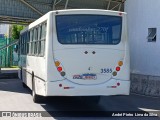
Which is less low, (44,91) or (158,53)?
(158,53)

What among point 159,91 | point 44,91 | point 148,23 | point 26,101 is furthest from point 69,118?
point 148,23

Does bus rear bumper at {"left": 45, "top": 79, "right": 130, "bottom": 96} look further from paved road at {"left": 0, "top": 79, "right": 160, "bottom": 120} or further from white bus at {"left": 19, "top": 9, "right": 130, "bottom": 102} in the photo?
paved road at {"left": 0, "top": 79, "right": 160, "bottom": 120}

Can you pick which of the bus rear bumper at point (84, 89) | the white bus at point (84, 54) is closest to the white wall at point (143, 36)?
the white bus at point (84, 54)

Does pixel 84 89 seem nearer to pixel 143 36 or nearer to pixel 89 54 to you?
pixel 89 54

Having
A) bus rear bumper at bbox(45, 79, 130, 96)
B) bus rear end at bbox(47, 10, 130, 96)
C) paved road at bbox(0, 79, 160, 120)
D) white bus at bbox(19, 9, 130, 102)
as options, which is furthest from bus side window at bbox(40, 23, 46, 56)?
paved road at bbox(0, 79, 160, 120)

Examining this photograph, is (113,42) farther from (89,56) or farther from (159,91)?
(159,91)

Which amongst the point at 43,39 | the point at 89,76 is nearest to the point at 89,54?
the point at 89,76

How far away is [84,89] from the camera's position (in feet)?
31.2

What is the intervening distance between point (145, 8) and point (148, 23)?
0.69 metres

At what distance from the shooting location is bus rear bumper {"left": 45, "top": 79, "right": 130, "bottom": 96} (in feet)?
30.9

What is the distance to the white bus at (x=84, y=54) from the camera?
9.49 m

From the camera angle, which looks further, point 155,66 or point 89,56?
point 155,66

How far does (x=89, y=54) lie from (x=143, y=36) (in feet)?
19.2

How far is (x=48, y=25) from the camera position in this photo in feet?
31.8
